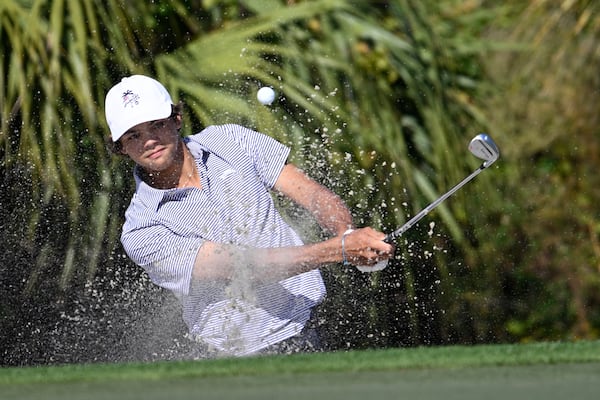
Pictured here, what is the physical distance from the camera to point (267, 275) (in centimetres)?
348

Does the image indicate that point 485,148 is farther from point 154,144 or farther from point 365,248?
point 154,144

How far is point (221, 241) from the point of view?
11.5 ft

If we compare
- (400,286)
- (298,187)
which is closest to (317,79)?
(400,286)

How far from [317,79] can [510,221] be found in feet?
4.34

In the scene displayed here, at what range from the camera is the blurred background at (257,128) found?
4.56 meters

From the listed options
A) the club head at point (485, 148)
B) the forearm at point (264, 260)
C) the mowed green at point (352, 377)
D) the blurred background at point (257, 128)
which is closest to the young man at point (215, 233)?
Answer: the forearm at point (264, 260)

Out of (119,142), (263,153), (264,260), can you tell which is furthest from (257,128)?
(264,260)

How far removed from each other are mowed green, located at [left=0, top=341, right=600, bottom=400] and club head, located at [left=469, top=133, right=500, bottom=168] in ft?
3.19

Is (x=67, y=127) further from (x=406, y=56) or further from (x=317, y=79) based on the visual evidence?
(x=406, y=56)

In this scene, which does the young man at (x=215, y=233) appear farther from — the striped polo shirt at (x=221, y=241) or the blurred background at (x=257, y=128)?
the blurred background at (x=257, y=128)

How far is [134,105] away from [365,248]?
2.54 feet

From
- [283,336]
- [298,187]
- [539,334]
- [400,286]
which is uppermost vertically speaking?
[298,187]

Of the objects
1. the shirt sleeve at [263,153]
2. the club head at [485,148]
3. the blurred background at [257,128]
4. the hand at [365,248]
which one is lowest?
the blurred background at [257,128]

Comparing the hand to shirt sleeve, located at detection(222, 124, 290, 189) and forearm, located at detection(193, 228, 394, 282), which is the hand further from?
shirt sleeve, located at detection(222, 124, 290, 189)
